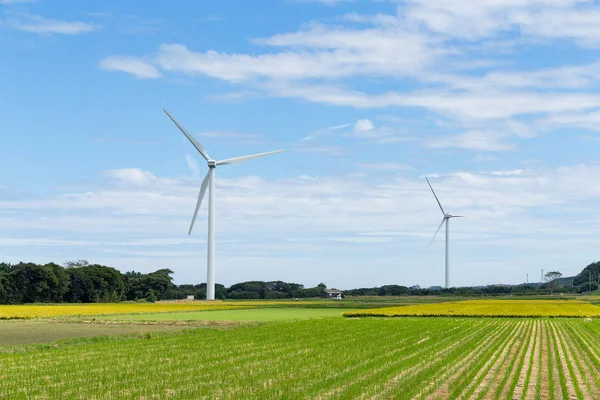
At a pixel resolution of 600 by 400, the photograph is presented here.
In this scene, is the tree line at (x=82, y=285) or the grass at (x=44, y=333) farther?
the tree line at (x=82, y=285)

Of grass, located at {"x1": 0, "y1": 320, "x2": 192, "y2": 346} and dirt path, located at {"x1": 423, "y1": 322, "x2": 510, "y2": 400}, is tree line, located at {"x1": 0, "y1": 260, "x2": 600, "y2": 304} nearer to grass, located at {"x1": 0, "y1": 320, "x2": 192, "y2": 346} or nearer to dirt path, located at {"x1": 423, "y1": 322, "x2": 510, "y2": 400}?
grass, located at {"x1": 0, "y1": 320, "x2": 192, "y2": 346}

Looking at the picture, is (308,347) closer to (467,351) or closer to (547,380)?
(467,351)

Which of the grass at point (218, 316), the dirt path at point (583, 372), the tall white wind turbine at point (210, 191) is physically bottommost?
the grass at point (218, 316)

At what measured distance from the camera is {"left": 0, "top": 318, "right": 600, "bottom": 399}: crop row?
2117 cm

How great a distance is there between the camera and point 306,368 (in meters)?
26.4

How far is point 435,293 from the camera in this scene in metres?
196

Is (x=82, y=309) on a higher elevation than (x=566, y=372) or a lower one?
lower

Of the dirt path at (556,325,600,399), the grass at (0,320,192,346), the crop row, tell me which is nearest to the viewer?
the crop row

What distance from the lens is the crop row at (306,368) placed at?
69.5 feet

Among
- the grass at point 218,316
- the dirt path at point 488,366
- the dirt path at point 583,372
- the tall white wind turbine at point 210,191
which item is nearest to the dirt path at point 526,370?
the dirt path at point 488,366

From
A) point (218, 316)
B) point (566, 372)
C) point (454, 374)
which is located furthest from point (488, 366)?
point (218, 316)

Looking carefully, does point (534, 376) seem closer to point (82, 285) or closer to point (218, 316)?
point (218, 316)

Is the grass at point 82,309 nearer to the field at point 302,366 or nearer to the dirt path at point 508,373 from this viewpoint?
the field at point 302,366

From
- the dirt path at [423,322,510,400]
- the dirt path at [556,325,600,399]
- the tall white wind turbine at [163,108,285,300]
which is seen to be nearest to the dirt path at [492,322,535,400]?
the dirt path at [423,322,510,400]
